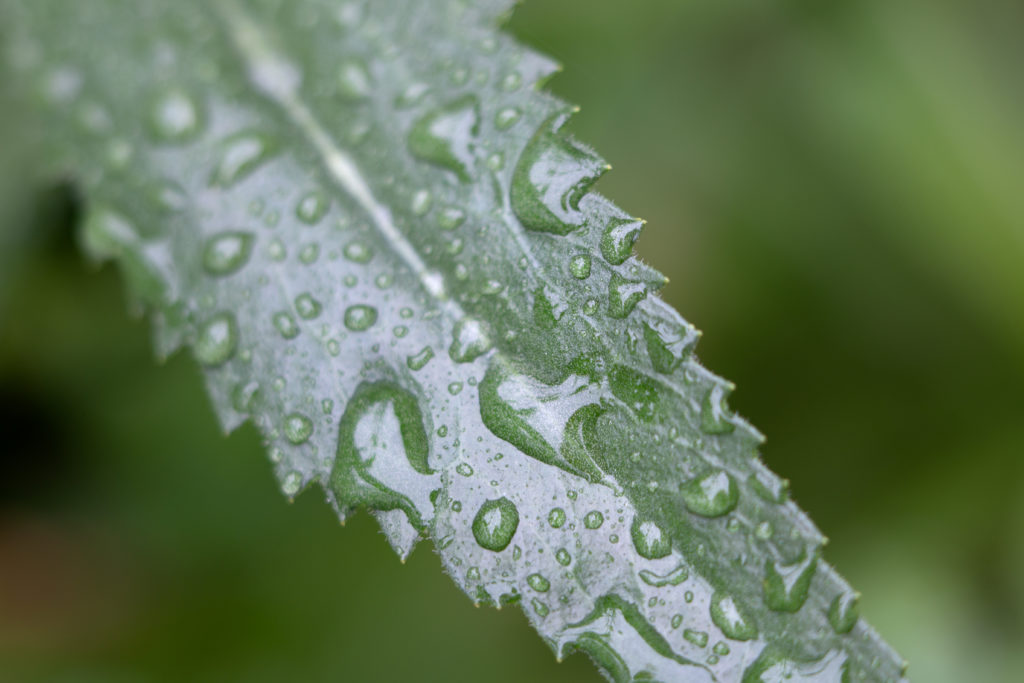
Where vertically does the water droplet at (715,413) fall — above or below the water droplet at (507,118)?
below

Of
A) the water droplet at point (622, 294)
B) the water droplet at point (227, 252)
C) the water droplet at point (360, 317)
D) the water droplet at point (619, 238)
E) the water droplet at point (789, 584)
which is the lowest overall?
the water droplet at point (789, 584)

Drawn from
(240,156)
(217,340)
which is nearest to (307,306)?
(217,340)

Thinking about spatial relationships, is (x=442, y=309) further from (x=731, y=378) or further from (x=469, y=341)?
(x=731, y=378)

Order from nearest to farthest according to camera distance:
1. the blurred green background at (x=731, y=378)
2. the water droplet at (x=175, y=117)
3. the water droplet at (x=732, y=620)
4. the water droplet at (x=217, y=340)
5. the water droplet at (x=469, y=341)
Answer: the water droplet at (x=732, y=620), the water droplet at (x=469, y=341), the water droplet at (x=217, y=340), the water droplet at (x=175, y=117), the blurred green background at (x=731, y=378)

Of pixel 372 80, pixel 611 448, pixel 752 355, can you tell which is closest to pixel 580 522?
pixel 611 448

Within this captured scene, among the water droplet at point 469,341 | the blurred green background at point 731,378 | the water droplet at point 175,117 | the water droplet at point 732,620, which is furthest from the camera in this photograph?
the blurred green background at point 731,378

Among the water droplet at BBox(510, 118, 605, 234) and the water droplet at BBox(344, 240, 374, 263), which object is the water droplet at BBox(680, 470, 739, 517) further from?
the water droplet at BBox(344, 240, 374, 263)

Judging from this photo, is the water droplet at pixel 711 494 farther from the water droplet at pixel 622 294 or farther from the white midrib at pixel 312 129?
the white midrib at pixel 312 129

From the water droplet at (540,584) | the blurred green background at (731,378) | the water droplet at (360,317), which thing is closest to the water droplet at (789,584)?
the water droplet at (540,584)
